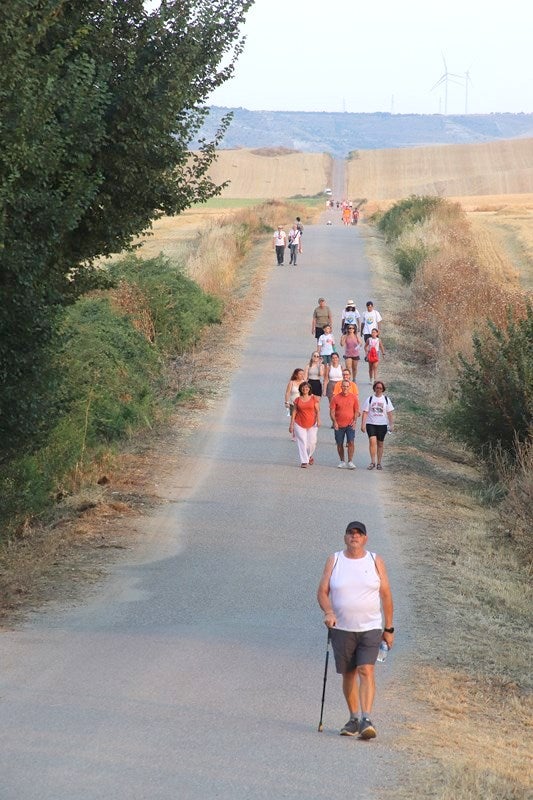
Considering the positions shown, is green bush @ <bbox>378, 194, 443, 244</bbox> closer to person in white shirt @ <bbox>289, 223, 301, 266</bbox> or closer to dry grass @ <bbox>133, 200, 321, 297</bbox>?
dry grass @ <bbox>133, 200, 321, 297</bbox>

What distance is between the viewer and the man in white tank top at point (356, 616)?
866 centimetres

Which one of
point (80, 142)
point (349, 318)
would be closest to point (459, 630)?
point (80, 142)

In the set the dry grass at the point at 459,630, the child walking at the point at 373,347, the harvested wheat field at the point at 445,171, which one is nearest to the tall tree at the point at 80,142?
the dry grass at the point at 459,630

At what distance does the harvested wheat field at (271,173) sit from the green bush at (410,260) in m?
81.9

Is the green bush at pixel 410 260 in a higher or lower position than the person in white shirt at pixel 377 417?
higher

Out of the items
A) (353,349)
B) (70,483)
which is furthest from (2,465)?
Answer: (353,349)

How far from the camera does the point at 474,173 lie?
443 feet

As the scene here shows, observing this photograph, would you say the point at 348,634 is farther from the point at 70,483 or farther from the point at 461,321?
the point at 461,321

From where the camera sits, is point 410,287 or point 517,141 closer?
point 410,287

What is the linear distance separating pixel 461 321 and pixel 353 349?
5.44 metres

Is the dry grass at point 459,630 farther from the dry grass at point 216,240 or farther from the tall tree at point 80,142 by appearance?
the dry grass at point 216,240

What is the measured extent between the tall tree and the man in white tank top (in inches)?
178

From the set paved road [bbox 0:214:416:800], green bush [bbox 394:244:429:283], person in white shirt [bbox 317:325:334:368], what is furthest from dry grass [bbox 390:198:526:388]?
paved road [bbox 0:214:416:800]

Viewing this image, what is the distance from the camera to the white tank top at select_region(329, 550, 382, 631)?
28.4ft
